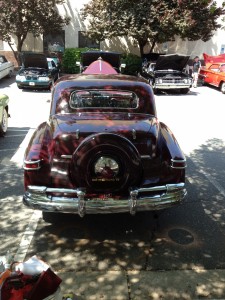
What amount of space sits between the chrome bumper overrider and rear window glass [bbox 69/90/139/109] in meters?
1.77

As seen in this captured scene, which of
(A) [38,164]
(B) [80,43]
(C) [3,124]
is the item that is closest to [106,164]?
(A) [38,164]

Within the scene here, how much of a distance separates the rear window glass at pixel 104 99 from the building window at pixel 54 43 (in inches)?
749

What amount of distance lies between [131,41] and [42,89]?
9796mm

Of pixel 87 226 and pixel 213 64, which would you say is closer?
pixel 87 226

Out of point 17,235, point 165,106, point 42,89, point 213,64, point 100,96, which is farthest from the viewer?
point 213,64

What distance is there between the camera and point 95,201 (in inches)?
161

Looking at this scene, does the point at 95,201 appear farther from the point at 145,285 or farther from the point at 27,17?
the point at 27,17

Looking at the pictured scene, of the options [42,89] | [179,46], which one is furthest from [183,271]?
[179,46]

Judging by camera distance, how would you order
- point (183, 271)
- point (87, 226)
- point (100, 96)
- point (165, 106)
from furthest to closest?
1. point (165, 106)
2. point (100, 96)
3. point (87, 226)
4. point (183, 271)

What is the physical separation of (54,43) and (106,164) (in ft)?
69.2

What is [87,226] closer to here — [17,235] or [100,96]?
[17,235]

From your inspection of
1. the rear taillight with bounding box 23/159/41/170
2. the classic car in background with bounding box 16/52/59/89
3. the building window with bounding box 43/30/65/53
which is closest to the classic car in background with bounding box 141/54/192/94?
the classic car in background with bounding box 16/52/59/89

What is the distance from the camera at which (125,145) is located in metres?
4.01

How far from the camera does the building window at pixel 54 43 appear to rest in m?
23.1
